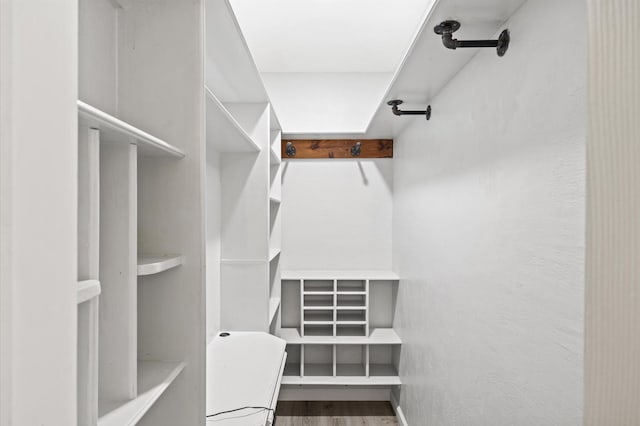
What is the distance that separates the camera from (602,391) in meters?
0.47

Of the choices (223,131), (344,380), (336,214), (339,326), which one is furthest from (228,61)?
(344,380)

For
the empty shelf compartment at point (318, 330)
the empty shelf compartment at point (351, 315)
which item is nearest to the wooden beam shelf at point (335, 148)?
the empty shelf compartment at point (351, 315)

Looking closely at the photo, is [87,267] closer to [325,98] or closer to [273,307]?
[273,307]

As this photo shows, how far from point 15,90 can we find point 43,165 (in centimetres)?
8

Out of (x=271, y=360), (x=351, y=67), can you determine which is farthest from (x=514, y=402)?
(x=351, y=67)

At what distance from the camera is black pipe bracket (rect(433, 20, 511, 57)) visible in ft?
3.82

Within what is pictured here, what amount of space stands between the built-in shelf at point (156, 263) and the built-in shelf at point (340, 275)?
189cm

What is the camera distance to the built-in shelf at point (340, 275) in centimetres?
285

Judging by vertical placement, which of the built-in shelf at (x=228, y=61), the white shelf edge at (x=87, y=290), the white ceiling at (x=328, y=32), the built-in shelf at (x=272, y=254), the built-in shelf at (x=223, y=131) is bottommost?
the built-in shelf at (x=272, y=254)

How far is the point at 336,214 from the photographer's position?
3172 mm

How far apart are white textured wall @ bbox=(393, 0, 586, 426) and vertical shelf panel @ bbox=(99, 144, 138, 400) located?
995 mm

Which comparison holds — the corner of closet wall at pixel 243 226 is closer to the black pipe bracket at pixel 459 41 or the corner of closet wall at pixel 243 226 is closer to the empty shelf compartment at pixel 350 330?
the empty shelf compartment at pixel 350 330

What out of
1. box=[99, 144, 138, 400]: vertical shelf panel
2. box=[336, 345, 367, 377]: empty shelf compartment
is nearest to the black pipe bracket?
box=[99, 144, 138, 400]: vertical shelf panel

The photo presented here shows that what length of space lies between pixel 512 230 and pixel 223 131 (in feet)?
4.16
